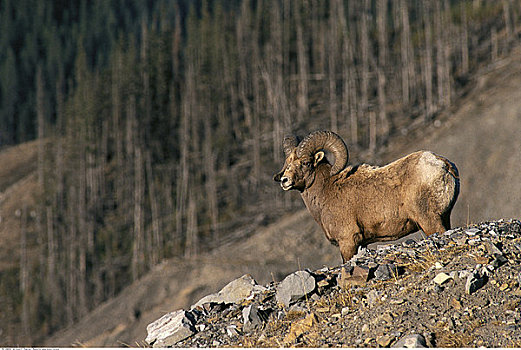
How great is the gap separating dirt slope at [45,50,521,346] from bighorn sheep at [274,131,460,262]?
84.5ft

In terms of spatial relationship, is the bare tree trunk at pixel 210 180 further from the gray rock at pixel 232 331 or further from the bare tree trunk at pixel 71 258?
the gray rock at pixel 232 331

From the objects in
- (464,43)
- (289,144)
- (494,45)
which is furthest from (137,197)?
(289,144)

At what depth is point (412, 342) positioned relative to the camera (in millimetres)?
7973

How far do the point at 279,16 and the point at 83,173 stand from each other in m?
25.1

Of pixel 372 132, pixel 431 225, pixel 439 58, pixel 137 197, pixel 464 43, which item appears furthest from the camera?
pixel 464 43

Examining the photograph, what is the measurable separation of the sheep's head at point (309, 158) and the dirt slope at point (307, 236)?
84.4 feet

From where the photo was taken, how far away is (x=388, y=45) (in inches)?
2511

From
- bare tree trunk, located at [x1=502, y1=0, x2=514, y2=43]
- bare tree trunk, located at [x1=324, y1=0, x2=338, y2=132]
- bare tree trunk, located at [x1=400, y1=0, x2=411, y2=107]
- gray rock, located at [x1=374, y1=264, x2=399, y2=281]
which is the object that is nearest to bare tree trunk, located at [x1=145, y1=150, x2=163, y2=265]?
bare tree trunk, located at [x1=324, y1=0, x2=338, y2=132]

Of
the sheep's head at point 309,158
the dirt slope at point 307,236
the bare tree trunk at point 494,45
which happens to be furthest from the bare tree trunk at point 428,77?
the sheep's head at point 309,158

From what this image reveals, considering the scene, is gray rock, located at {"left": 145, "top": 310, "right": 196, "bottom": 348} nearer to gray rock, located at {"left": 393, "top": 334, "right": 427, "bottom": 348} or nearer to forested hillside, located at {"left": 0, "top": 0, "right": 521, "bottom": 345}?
gray rock, located at {"left": 393, "top": 334, "right": 427, "bottom": 348}

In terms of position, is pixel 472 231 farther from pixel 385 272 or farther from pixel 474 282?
pixel 474 282

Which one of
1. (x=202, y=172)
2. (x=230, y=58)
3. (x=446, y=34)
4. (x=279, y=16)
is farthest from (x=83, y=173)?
(x=446, y=34)

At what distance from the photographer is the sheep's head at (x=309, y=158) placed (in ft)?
41.3

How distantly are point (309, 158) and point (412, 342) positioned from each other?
531 cm
